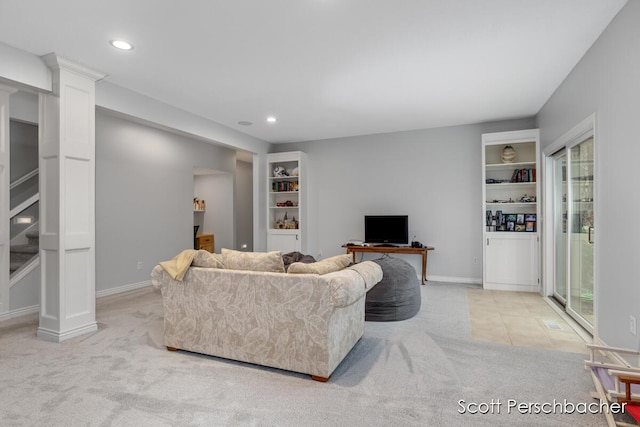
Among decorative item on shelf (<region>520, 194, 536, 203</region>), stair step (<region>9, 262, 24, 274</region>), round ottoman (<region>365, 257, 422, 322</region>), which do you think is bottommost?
round ottoman (<region>365, 257, 422, 322</region>)

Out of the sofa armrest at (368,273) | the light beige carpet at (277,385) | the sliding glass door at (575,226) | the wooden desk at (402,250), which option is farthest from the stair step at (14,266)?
the sliding glass door at (575,226)

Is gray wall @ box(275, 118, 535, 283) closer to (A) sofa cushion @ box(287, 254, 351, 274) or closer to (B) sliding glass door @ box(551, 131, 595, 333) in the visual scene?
(B) sliding glass door @ box(551, 131, 595, 333)

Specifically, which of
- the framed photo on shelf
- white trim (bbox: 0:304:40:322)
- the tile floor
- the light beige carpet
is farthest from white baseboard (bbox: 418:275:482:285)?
white trim (bbox: 0:304:40:322)

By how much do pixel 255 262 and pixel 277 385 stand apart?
888 mm

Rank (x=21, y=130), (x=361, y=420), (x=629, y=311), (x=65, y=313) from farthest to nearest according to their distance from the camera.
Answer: (x=21, y=130), (x=65, y=313), (x=629, y=311), (x=361, y=420)

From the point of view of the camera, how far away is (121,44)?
2.97 m

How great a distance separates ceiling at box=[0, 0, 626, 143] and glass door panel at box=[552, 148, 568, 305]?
0.89 metres

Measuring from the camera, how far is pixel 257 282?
8.32ft

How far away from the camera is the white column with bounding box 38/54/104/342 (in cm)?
320

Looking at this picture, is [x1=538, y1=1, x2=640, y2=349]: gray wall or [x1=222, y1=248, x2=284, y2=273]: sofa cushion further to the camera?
[x1=222, y1=248, x2=284, y2=273]: sofa cushion

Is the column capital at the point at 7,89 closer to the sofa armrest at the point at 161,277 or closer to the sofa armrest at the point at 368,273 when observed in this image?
the sofa armrest at the point at 161,277

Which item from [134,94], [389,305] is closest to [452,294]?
[389,305]

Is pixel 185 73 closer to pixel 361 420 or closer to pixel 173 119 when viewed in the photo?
pixel 173 119

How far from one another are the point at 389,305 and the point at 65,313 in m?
3.15
